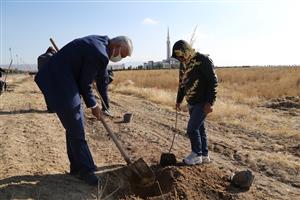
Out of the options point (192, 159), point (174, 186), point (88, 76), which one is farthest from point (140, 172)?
point (88, 76)

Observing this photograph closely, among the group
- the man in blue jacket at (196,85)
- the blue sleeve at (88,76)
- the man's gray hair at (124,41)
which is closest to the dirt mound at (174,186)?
the man in blue jacket at (196,85)

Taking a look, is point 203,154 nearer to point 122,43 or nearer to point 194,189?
point 194,189

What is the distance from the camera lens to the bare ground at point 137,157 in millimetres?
5789

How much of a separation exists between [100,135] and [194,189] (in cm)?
386

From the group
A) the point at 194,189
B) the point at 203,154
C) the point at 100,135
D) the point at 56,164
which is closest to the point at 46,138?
the point at 100,135

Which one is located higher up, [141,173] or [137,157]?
[141,173]

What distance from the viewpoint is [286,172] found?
7496mm

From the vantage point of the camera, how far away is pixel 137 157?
303 inches

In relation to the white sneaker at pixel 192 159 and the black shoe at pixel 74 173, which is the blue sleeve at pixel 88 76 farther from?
the white sneaker at pixel 192 159

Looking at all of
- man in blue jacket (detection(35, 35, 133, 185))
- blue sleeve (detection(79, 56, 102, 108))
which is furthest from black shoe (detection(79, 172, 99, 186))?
blue sleeve (detection(79, 56, 102, 108))

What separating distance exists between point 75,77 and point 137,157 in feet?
8.19

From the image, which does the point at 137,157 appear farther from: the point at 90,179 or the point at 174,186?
the point at 90,179

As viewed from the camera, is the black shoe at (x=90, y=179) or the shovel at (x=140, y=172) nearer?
the black shoe at (x=90, y=179)

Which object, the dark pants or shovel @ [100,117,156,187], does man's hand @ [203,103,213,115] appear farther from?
the dark pants
